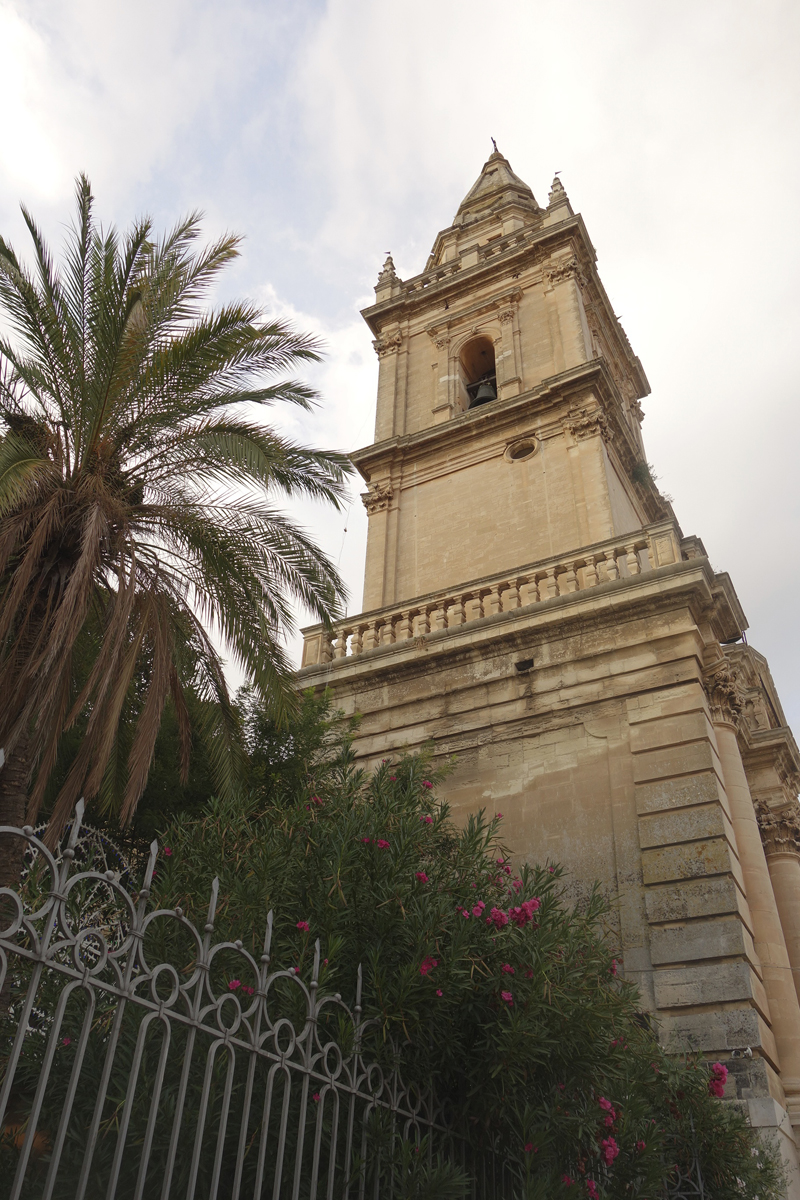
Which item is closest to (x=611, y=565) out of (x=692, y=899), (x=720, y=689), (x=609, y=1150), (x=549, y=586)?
(x=549, y=586)

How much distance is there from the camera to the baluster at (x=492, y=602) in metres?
11.4

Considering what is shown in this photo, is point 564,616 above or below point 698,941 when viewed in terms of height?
above

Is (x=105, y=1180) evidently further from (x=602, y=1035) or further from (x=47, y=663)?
(x=47, y=663)

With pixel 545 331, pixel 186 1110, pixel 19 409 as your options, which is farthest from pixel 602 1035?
pixel 545 331

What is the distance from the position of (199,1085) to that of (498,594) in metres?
7.74

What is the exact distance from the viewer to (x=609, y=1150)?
5.23 meters

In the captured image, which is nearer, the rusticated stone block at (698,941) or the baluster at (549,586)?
the rusticated stone block at (698,941)

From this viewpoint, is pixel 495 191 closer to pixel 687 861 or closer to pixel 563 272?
pixel 563 272

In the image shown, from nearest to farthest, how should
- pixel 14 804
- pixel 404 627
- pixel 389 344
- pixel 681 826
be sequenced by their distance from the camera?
pixel 14 804
pixel 681 826
pixel 404 627
pixel 389 344

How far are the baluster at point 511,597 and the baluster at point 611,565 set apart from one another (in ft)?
3.65

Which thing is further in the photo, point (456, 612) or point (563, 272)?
point (563, 272)

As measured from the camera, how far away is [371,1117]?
14.7 feet

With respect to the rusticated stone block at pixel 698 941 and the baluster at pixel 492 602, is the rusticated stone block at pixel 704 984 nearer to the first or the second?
the rusticated stone block at pixel 698 941

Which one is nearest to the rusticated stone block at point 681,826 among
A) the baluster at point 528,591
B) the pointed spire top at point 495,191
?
the baluster at point 528,591
